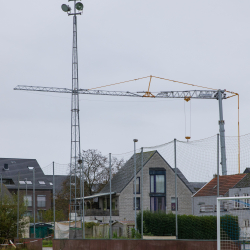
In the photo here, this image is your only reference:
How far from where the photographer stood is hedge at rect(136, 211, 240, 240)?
1598cm

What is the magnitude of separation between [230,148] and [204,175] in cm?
139

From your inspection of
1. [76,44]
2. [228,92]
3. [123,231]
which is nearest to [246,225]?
[123,231]

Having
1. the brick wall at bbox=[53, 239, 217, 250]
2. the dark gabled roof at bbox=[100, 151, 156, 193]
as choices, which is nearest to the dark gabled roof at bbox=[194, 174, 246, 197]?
the brick wall at bbox=[53, 239, 217, 250]

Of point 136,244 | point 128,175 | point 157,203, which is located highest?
point 128,175

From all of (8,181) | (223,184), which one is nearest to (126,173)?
(223,184)

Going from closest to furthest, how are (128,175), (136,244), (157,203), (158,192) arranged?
1. (136,244)
2. (157,203)
3. (128,175)
4. (158,192)

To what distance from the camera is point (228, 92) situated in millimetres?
75938

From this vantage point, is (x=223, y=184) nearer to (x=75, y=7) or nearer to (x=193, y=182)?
(x=193, y=182)

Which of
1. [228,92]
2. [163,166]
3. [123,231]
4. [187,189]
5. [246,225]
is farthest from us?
[228,92]

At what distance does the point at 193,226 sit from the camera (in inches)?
666

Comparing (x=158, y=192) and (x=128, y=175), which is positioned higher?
(x=128, y=175)

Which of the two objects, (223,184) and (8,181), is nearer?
(223,184)

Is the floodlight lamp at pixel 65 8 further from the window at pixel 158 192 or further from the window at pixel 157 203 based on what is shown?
the window at pixel 157 203

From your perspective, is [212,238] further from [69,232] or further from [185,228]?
[69,232]
